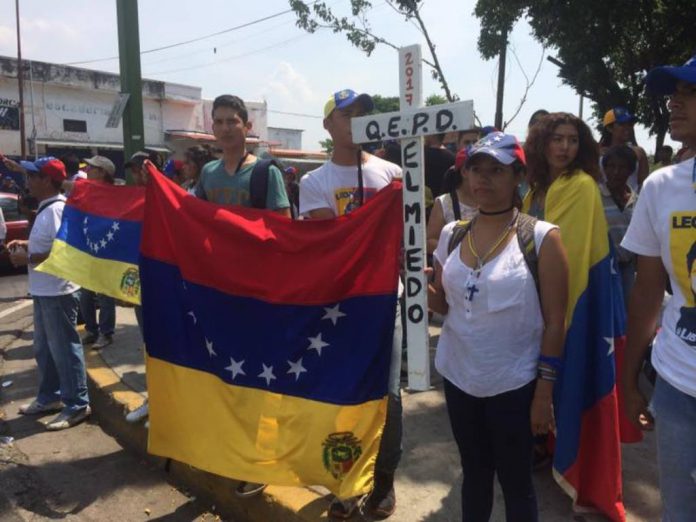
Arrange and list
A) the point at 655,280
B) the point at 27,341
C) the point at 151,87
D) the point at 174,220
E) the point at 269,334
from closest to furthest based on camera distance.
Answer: the point at 655,280 < the point at 269,334 < the point at 174,220 < the point at 27,341 < the point at 151,87

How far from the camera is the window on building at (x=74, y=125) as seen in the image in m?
27.1

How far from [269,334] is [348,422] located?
0.59 meters

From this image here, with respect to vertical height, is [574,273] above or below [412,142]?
below

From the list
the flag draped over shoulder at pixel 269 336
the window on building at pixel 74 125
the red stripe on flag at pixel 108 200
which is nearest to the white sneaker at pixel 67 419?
the red stripe on flag at pixel 108 200

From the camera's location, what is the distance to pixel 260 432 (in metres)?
2.91

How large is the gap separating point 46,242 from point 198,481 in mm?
2218

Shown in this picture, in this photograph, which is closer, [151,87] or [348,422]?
[348,422]

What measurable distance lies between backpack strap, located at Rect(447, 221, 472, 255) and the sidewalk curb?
4.67ft

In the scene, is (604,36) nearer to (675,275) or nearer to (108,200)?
(108,200)

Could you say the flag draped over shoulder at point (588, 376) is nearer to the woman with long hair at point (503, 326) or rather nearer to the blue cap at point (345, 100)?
the woman with long hair at point (503, 326)

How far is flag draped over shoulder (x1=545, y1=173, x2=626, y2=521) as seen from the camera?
269 centimetres

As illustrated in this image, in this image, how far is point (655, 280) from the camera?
1949 millimetres

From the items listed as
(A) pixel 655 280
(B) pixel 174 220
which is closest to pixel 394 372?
(A) pixel 655 280

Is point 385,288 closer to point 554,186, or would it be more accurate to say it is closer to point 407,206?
point 407,206
